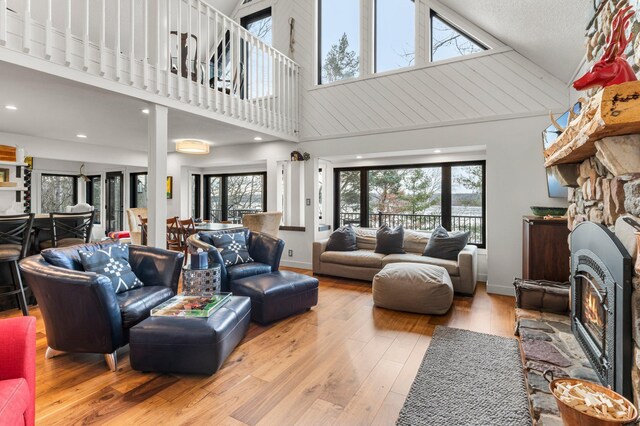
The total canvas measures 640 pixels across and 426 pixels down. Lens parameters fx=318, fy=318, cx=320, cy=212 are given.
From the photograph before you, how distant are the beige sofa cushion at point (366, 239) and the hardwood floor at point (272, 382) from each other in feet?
7.47

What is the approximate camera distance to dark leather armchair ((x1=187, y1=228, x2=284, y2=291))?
3432 millimetres

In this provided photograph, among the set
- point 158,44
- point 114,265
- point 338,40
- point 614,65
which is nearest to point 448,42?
point 338,40

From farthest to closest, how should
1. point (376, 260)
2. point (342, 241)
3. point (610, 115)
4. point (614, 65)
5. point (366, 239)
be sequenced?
point (366, 239), point (342, 241), point (376, 260), point (614, 65), point (610, 115)

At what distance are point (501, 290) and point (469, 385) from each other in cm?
261

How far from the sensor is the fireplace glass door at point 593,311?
5.54 feet

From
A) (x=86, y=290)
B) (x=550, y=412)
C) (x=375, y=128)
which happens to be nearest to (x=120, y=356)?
(x=86, y=290)

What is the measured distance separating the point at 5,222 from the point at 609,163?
4802 mm

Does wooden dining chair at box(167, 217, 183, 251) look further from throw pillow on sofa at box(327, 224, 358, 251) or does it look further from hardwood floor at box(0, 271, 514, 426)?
throw pillow on sofa at box(327, 224, 358, 251)

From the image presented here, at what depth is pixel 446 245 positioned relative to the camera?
4547mm

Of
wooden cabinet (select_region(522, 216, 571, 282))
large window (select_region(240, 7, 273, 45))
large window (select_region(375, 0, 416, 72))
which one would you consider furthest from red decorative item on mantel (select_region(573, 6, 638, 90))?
large window (select_region(240, 7, 273, 45))

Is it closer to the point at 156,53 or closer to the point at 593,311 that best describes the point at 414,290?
the point at 593,311

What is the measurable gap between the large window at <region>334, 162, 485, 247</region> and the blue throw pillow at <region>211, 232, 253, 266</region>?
2.95 meters

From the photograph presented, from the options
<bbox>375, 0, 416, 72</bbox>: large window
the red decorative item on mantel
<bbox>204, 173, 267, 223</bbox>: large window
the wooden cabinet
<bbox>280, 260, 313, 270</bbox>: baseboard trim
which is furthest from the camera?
<bbox>204, 173, 267, 223</bbox>: large window

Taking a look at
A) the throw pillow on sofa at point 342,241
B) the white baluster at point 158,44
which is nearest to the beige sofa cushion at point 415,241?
the throw pillow on sofa at point 342,241
